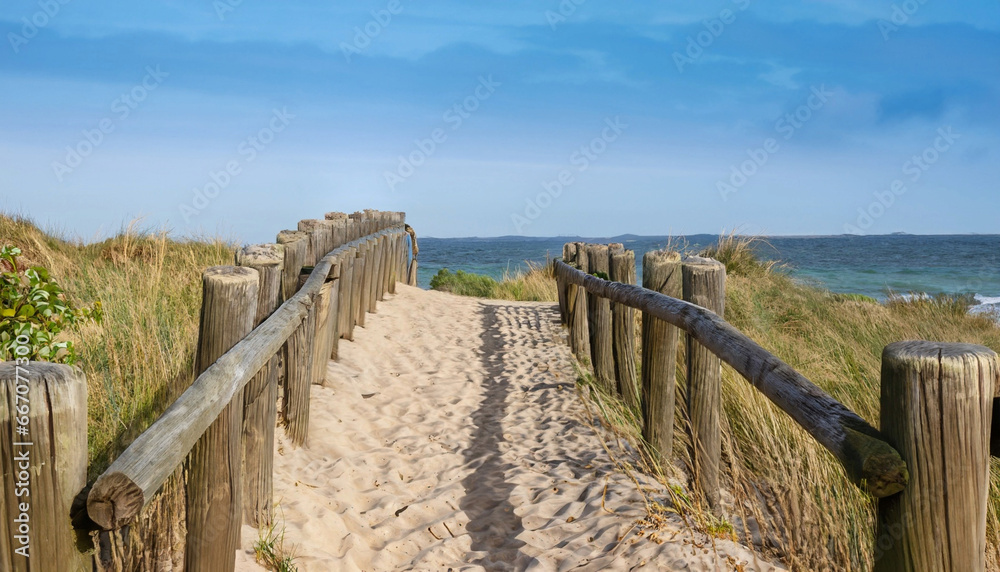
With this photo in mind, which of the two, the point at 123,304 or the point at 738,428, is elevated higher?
the point at 123,304

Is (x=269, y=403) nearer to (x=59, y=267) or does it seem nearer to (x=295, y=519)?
(x=295, y=519)

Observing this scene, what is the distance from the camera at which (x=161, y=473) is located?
5.85ft

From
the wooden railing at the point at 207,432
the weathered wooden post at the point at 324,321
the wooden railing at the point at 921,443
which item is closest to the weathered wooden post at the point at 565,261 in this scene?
the weathered wooden post at the point at 324,321

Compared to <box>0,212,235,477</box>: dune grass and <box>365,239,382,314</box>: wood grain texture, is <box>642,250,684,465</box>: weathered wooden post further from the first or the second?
<box>365,239,382,314</box>: wood grain texture

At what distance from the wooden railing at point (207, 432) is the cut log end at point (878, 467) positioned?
181 centimetres

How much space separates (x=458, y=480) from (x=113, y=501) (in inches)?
122

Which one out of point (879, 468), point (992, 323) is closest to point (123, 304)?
point (879, 468)

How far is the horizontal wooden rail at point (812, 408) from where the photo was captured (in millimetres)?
1744

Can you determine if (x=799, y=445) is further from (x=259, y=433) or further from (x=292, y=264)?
(x=292, y=264)

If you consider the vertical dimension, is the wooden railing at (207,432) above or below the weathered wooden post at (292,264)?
below

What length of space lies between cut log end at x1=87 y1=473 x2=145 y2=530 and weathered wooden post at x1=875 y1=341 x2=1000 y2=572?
193 cm

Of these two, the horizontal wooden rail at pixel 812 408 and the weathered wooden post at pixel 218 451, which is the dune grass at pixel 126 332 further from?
the horizontal wooden rail at pixel 812 408

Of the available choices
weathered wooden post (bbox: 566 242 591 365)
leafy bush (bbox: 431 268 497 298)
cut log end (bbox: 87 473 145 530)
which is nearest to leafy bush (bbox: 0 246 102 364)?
cut log end (bbox: 87 473 145 530)

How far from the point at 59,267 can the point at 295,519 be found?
7.05m
